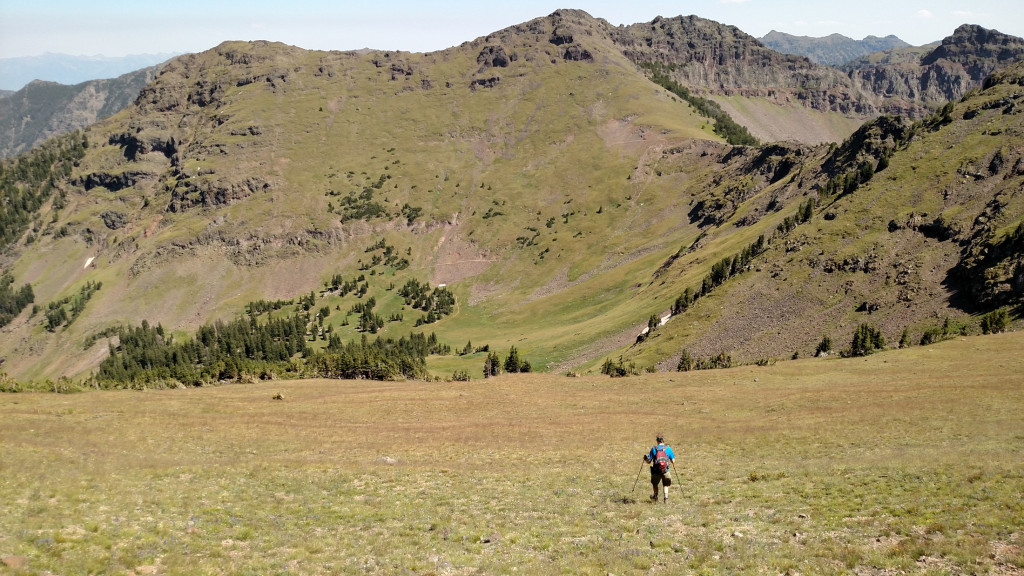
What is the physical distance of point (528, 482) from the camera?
34.8m

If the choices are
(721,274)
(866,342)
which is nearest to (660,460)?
(866,342)

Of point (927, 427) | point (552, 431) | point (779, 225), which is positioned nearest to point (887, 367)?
point (927, 427)

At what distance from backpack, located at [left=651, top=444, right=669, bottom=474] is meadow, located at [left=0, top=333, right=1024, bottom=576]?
1898 mm

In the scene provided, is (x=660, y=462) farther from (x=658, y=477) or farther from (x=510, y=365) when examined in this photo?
(x=510, y=365)

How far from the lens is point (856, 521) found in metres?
22.9

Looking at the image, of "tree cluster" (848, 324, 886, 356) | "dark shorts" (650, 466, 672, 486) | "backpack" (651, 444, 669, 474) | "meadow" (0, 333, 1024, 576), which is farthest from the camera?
"tree cluster" (848, 324, 886, 356)

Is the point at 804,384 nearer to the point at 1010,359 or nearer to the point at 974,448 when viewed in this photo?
the point at 1010,359

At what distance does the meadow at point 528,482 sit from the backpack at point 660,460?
190cm

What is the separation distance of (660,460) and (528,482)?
987cm

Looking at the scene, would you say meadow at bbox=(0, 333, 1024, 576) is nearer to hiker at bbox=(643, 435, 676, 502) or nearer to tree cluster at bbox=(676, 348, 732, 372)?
hiker at bbox=(643, 435, 676, 502)

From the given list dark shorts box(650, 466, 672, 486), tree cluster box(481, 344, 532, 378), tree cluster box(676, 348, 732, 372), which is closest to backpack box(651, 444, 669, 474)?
dark shorts box(650, 466, 672, 486)

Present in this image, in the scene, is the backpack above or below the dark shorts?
above

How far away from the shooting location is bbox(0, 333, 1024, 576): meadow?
2023cm

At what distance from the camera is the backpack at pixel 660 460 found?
93.2 ft
